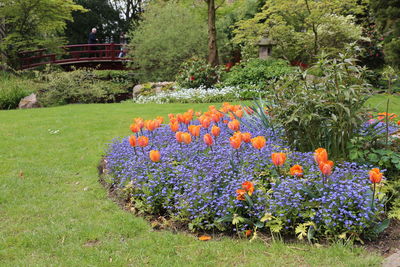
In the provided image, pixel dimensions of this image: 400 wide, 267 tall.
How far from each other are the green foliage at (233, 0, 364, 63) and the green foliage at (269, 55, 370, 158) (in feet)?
35.7

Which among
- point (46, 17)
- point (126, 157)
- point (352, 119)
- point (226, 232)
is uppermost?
point (46, 17)

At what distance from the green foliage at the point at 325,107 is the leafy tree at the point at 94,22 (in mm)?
29992

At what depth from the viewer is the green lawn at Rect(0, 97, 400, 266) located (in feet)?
8.04

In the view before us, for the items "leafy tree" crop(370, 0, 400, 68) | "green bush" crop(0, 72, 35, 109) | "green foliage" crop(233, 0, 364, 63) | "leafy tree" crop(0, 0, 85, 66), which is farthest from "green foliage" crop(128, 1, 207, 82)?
"leafy tree" crop(370, 0, 400, 68)

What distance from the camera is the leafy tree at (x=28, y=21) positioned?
18125 millimetres

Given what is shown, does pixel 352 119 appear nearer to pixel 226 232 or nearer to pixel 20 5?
pixel 226 232

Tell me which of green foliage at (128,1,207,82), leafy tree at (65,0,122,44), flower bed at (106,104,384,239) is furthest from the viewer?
leafy tree at (65,0,122,44)

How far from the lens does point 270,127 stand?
4.20 m

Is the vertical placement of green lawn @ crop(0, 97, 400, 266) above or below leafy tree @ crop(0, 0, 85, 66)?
below

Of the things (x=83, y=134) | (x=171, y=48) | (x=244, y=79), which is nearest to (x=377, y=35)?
(x=244, y=79)

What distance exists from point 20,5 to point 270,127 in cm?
1797

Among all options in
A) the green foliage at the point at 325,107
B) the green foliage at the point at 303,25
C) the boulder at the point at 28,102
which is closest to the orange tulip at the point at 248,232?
the green foliage at the point at 325,107

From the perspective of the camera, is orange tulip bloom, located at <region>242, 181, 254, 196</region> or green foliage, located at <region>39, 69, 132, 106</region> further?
green foliage, located at <region>39, 69, 132, 106</region>

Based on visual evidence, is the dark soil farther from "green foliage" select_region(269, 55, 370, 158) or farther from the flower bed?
"green foliage" select_region(269, 55, 370, 158)
